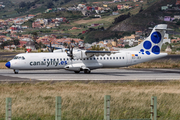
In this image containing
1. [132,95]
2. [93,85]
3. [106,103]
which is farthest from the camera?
[93,85]

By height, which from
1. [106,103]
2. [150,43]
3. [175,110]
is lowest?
[175,110]

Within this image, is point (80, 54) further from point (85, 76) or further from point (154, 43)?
point (154, 43)

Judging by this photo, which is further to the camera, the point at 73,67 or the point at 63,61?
the point at 73,67

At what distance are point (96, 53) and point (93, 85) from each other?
1042cm

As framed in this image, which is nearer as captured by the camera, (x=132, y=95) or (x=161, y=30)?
(x=132, y=95)

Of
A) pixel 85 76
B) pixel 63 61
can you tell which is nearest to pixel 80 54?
pixel 63 61

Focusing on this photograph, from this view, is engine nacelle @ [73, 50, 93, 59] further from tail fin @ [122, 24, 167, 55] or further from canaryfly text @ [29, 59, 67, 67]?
tail fin @ [122, 24, 167, 55]

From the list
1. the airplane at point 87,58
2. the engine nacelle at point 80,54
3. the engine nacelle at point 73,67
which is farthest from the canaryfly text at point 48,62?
the engine nacelle at point 80,54

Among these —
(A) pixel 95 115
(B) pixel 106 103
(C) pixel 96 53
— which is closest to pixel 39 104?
(A) pixel 95 115

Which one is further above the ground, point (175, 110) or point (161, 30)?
point (161, 30)

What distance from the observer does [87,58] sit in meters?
37.4

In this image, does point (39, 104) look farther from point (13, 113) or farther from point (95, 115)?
point (95, 115)

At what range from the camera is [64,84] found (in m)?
26.2

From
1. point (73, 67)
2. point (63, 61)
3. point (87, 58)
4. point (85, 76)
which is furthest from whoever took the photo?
point (87, 58)
